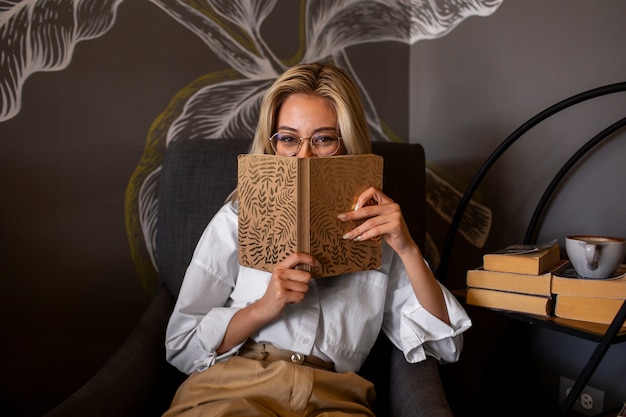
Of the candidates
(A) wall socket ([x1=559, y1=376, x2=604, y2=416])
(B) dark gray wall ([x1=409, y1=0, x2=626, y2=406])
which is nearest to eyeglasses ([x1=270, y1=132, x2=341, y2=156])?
(B) dark gray wall ([x1=409, y1=0, x2=626, y2=406])

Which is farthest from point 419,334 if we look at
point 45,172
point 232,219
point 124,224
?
point 45,172

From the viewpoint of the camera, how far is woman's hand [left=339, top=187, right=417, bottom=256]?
3.12ft

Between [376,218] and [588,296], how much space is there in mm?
452

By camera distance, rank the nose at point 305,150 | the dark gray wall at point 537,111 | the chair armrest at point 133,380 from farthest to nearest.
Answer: the dark gray wall at point 537,111 < the nose at point 305,150 < the chair armrest at point 133,380

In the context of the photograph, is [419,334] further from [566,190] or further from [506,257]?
[566,190]

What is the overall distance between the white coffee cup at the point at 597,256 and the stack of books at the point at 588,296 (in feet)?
A: 0.05

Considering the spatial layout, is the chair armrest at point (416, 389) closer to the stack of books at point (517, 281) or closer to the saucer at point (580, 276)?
the stack of books at point (517, 281)

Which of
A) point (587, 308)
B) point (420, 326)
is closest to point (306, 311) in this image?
point (420, 326)

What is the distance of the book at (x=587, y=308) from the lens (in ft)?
3.41

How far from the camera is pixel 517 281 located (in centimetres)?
112

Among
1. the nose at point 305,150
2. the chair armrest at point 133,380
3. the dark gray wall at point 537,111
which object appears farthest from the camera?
the dark gray wall at point 537,111

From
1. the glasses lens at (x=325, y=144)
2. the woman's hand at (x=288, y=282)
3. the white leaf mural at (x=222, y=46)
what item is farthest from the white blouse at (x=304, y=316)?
the white leaf mural at (x=222, y=46)

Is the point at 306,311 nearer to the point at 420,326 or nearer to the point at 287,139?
the point at 420,326

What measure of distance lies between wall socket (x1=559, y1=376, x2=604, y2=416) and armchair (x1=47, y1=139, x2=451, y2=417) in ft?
1.54
